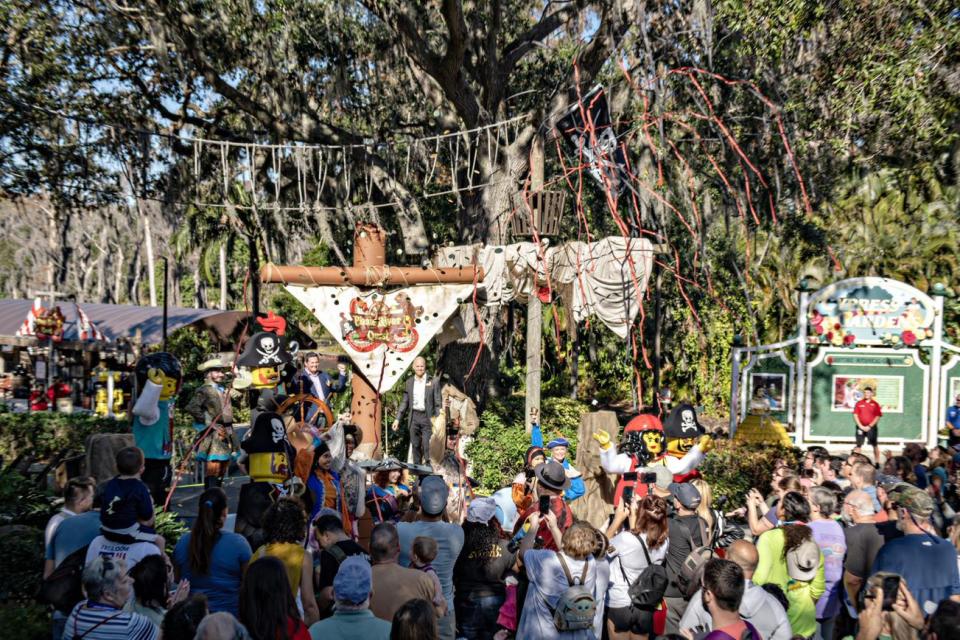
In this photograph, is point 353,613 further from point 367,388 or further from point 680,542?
point 367,388

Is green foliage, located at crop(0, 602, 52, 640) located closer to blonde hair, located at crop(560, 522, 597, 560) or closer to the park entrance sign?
blonde hair, located at crop(560, 522, 597, 560)

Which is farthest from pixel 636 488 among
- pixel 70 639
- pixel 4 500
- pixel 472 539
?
pixel 4 500

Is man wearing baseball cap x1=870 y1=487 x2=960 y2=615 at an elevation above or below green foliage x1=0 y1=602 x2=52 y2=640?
above

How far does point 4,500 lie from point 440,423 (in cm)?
548

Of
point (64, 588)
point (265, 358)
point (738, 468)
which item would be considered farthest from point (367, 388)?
point (64, 588)

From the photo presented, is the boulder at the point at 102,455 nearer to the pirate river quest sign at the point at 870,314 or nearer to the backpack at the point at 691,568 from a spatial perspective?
the backpack at the point at 691,568

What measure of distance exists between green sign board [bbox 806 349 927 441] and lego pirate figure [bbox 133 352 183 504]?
11534 mm

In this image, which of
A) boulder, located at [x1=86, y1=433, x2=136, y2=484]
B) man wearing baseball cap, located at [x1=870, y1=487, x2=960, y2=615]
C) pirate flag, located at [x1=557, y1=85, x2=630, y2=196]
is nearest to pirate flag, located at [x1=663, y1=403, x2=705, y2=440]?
man wearing baseball cap, located at [x1=870, y1=487, x2=960, y2=615]

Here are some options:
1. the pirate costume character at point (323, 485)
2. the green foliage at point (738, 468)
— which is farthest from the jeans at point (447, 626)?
the green foliage at point (738, 468)

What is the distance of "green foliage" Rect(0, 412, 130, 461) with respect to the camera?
589 inches

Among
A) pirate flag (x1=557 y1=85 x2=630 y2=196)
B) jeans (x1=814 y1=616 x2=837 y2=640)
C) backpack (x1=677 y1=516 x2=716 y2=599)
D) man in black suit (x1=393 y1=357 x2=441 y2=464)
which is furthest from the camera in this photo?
pirate flag (x1=557 y1=85 x2=630 y2=196)

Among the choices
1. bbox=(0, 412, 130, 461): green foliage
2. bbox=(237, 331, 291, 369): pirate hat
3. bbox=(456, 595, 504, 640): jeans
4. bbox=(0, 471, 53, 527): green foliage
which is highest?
bbox=(237, 331, 291, 369): pirate hat

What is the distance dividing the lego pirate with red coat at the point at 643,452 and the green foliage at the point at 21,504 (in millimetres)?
5027

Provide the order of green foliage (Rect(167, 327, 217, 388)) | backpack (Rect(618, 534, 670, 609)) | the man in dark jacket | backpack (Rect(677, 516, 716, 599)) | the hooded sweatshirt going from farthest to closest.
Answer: green foliage (Rect(167, 327, 217, 388)), the man in dark jacket, backpack (Rect(677, 516, 716, 599)), backpack (Rect(618, 534, 670, 609)), the hooded sweatshirt
